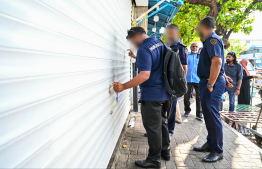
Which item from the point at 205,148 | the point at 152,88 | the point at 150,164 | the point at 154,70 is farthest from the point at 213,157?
the point at 154,70

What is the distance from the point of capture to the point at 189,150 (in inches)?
136

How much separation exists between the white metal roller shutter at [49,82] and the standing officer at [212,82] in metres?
1.76

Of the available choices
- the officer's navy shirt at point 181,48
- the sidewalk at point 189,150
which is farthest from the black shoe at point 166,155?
the officer's navy shirt at point 181,48

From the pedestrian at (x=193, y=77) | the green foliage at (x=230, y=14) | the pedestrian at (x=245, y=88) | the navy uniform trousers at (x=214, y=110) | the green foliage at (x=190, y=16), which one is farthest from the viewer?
the green foliage at (x=190, y=16)

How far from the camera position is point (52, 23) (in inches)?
45.4

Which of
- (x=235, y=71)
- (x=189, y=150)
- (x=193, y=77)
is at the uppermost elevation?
(x=235, y=71)

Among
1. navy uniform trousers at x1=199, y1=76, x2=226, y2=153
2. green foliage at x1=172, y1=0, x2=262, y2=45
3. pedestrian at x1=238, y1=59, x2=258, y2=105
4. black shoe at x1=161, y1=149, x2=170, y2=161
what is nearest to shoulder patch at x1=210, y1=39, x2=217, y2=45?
navy uniform trousers at x1=199, y1=76, x2=226, y2=153

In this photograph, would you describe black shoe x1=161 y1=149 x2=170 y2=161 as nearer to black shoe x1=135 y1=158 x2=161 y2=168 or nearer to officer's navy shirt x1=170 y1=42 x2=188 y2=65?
black shoe x1=135 y1=158 x2=161 y2=168

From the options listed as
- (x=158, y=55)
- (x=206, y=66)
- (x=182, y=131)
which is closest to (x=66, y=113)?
(x=158, y=55)

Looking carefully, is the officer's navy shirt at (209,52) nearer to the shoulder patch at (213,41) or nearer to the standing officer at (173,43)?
the shoulder patch at (213,41)

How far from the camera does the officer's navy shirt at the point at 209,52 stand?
281 cm

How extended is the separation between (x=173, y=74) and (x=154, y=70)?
0.26 metres

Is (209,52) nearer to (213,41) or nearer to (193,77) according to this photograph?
(213,41)

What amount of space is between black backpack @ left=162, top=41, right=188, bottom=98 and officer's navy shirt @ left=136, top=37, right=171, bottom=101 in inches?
3.1
